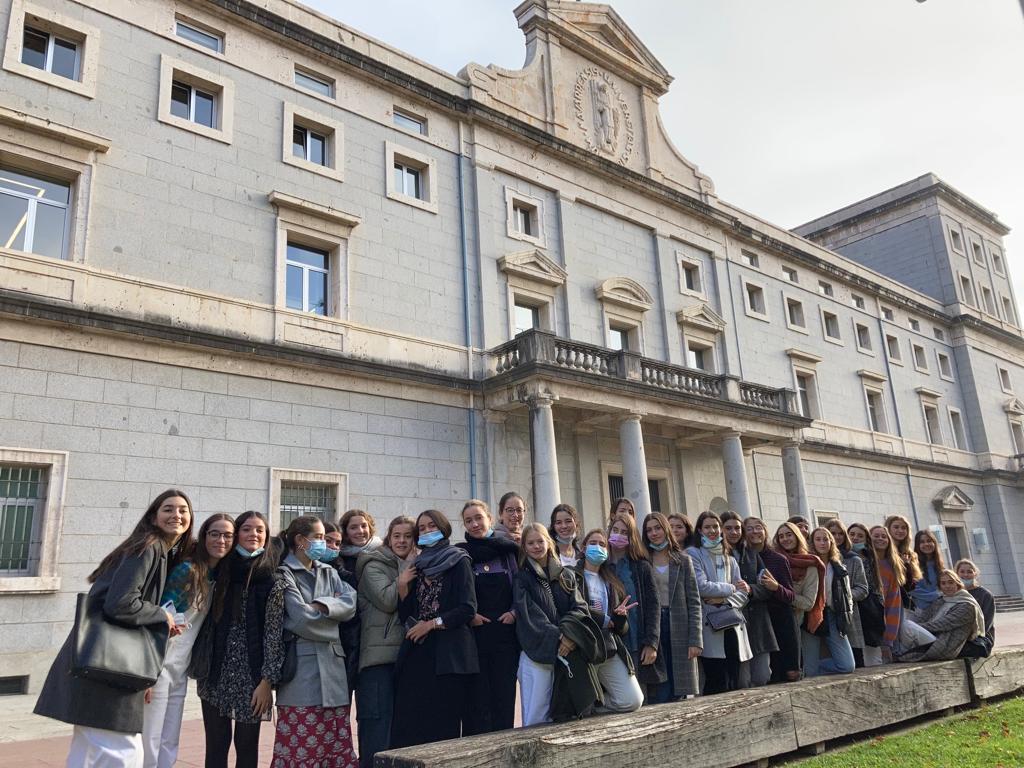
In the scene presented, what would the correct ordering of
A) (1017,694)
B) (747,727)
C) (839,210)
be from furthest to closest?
(839,210)
(1017,694)
(747,727)

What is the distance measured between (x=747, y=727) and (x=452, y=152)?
15.6 meters

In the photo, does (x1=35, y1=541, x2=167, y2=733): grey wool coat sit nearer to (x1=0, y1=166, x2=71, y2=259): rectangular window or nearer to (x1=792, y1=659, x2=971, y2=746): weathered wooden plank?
(x1=792, y1=659, x2=971, y2=746): weathered wooden plank

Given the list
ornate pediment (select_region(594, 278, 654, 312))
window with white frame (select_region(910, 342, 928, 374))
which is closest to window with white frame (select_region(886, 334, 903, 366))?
window with white frame (select_region(910, 342, 928, 374))

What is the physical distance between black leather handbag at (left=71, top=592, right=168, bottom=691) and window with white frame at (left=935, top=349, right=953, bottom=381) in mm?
36654

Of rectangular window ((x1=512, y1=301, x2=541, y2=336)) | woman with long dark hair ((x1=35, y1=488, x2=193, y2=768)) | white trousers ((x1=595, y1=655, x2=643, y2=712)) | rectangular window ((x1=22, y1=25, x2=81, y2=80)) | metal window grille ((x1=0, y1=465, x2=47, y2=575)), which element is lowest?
white trousers ((x1=595, y1=655, x2=643, y2=712))

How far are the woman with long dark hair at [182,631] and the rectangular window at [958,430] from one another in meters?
35.2

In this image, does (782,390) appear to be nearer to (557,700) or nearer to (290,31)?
(290,31)

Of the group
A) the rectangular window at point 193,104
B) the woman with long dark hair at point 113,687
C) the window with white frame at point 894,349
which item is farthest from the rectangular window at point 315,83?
the window with white frame at point 894,349

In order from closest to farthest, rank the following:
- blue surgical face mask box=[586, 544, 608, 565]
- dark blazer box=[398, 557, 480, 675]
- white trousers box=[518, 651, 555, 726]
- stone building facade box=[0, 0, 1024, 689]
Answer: dark blazer box=[398, 557, 480, 675] < white trousers box=[518, 651, 555, 726] < blue surgical face mask box=[586, 544, 608, 565] < stone building facade box=[0, 0, 1024, 689]

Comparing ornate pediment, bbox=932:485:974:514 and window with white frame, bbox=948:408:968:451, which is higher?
window with white frame, bbox=948:408:968:451

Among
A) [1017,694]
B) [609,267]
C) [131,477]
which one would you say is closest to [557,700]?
[1017,694]

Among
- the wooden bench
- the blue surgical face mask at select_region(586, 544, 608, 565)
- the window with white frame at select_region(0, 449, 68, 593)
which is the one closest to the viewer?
the wooden bench

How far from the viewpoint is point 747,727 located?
5773 millimetres

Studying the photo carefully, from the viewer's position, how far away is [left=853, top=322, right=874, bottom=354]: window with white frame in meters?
30.5
